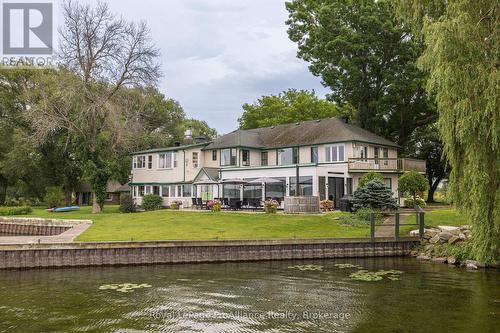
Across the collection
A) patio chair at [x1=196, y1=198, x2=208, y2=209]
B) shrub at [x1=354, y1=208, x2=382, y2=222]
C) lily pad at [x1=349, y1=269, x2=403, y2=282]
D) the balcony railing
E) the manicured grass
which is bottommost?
lily pad at [x1=349, y1=269, x2=403, y2=282]

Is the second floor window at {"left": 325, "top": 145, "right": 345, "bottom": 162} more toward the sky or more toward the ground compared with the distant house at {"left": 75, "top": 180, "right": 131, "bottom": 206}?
more toward the sky

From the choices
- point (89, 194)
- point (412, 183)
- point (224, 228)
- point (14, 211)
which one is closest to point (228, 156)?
point (412, 183)

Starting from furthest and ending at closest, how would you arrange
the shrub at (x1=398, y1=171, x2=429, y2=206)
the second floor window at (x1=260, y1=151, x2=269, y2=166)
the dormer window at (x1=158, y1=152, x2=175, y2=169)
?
the dormer window at (x1=158, y1=152, x2=175, y2=169) → the second floor window at (x1=260, y1=151, x2=269, y2=166) → the shrub at (x1=398, y1=171, x2=429, y2=206)

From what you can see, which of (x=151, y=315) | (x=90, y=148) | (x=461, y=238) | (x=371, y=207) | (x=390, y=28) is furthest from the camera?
(x=390, y=28)

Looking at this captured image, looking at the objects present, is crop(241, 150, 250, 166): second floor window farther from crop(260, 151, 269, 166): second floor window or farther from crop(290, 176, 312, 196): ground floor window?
crop(290, 176, 312, 196): ground floor window

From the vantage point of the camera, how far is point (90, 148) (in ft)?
117

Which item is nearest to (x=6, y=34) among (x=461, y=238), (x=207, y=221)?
(x=207, y=221)

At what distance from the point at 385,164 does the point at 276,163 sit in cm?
929

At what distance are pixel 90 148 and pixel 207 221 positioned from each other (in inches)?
628

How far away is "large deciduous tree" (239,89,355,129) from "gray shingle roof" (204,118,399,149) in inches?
393

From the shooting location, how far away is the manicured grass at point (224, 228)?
756 inches

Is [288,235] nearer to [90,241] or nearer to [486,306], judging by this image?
[90,241]

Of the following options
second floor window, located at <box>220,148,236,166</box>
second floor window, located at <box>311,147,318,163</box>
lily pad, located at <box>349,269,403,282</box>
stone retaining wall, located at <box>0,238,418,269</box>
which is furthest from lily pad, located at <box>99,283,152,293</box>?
second floor window, located at <box>220,148,236,166</box>

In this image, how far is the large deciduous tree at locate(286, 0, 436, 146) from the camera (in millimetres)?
38781
